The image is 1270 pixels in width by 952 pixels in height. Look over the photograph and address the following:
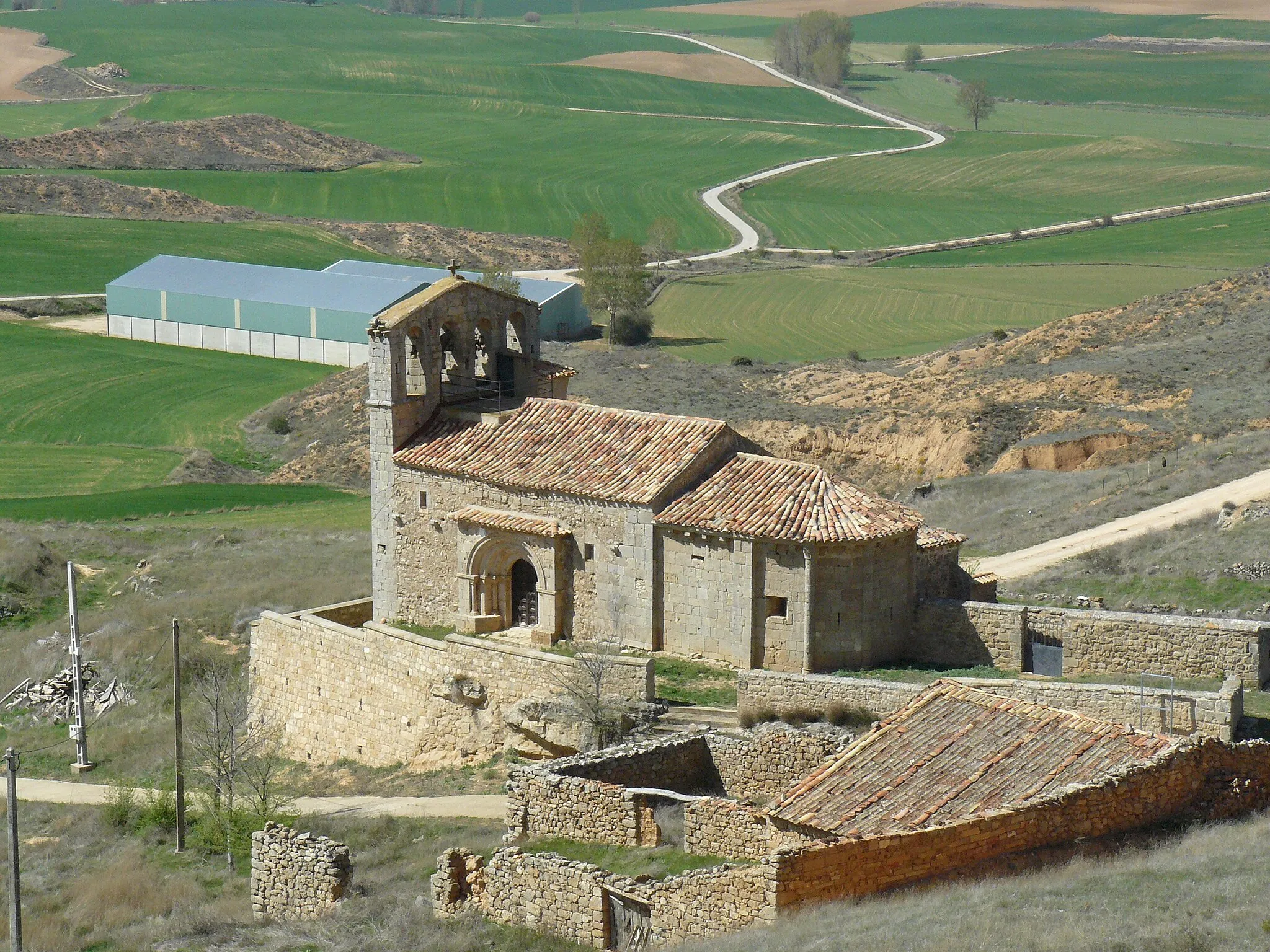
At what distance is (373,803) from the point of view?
2703cm

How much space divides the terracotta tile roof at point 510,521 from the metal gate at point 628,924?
505 inches

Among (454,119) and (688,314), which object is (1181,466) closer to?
(688,314)

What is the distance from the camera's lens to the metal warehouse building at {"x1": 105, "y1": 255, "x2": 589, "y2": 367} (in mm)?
80000

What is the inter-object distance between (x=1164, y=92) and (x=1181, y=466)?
492 feet

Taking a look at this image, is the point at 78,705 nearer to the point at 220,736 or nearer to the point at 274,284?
the point at 220,736

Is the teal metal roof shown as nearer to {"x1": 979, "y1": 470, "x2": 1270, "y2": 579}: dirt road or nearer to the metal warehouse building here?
the metal warehouse building

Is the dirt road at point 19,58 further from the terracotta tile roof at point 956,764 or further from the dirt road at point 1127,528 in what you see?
the terracotta tile roof at point 956,764

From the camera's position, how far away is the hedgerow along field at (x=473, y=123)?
12394 centimetres

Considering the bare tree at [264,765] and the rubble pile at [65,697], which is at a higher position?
the bare tree at [264,765]

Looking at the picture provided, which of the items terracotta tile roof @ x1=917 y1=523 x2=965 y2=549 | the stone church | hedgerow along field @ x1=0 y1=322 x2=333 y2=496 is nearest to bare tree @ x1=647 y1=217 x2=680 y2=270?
hedgerow along field @ x1=0 y1=322 x2=333 y2=496

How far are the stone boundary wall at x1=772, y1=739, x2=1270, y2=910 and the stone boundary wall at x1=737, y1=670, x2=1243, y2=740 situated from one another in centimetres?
215

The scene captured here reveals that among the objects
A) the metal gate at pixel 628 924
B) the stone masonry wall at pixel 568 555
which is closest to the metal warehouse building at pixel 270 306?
the stone masonry wall at pixel 568 555

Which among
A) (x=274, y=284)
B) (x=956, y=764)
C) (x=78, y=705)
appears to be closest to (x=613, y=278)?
(x=274, y=284)

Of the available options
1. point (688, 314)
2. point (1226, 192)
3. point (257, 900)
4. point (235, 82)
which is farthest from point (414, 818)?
point (235, 82)
